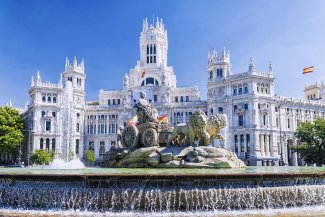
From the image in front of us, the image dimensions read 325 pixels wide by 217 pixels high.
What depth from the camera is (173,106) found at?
99.1 m

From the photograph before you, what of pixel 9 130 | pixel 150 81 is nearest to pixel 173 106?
pixel 150 81

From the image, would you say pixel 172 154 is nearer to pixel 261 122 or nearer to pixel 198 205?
pixel 198 205

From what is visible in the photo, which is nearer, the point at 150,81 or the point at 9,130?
the point at 9,130

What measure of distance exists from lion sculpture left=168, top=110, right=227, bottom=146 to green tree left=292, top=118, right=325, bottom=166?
1453 inches

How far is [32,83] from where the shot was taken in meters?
98.9

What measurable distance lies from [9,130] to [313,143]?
63.8 meters

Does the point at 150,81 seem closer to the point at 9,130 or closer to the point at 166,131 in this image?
the point at 9,130

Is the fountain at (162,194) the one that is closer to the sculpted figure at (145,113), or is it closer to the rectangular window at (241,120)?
the sculpted figure at (145,113)

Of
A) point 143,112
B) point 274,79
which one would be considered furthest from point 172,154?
point 274,79

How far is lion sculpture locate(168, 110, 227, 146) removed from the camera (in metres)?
27.2

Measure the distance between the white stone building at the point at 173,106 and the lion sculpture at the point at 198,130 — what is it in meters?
54.0

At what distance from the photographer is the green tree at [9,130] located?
8131 cm

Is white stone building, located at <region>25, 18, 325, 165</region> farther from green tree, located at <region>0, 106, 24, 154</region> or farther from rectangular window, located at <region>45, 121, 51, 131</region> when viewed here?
green tree, located at <region>0, 106, 24, 154</region>

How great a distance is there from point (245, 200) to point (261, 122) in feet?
229
